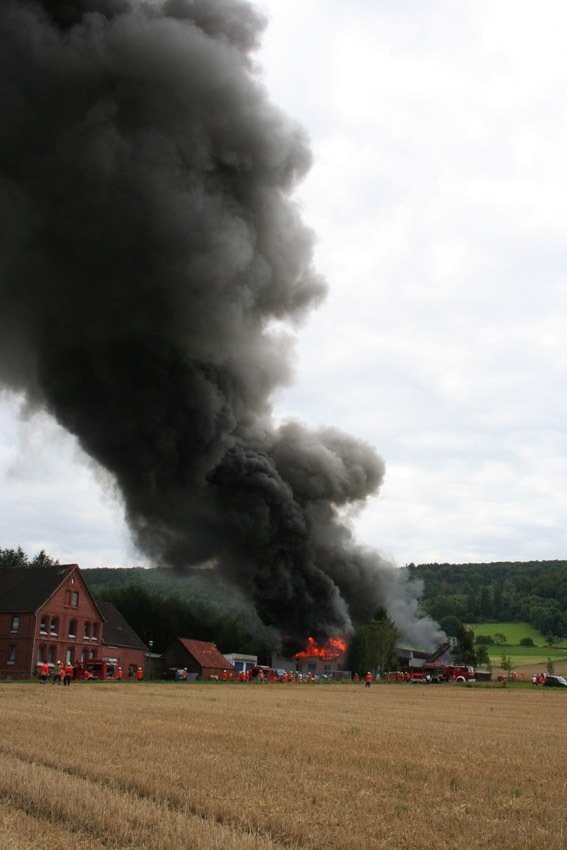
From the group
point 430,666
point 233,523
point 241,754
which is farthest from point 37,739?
point 430,666

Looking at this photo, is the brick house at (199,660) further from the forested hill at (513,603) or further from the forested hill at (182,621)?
the forested hill at (513,603)

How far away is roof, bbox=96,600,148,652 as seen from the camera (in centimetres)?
6031

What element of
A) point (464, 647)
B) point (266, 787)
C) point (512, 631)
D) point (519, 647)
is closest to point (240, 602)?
point (464, 647)

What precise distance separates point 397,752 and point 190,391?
116 feet

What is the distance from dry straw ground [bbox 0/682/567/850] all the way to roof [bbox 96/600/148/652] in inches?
1793

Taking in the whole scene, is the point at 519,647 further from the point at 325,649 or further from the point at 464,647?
the point at 325,649

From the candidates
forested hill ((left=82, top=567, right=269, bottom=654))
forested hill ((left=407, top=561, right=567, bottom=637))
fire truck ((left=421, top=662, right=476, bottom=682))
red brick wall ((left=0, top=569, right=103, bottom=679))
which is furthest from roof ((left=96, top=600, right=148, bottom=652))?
forested hill ((left=407, top=561, right=567, bottom=637))

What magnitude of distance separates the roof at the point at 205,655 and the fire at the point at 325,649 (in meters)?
6.39

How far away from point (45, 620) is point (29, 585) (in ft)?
10.4

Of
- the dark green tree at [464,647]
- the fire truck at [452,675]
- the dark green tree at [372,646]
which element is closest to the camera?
the dark green tree at [372,646]

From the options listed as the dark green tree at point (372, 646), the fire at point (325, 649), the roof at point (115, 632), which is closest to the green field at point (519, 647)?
the dark green tree at point (372, 646)

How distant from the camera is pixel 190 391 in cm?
4650

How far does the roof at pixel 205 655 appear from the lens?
2445 inches

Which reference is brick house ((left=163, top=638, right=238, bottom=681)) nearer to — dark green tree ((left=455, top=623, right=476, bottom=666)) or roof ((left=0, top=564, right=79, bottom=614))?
roof ((left=0, top=564, right=79, bottom=614))
